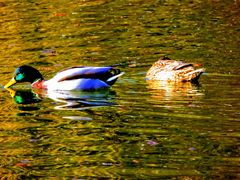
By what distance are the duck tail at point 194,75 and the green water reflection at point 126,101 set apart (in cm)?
18

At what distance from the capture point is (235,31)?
22.5 meters

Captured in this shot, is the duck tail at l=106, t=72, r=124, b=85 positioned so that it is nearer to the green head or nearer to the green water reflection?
the green water reflection

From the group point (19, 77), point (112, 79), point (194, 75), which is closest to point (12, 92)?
point (19, 77)

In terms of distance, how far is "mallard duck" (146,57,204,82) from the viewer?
17109 millimetres

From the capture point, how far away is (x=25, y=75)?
18.1m

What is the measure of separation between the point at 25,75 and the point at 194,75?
12.2 ft

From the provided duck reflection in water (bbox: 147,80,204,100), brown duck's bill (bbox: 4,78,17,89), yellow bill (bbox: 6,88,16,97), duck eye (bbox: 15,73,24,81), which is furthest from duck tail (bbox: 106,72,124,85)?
brown duck's bill (bbox: 4,78,17,89)

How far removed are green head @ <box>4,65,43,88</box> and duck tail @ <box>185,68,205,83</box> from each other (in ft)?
10.6

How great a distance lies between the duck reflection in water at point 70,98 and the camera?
15.3 meters

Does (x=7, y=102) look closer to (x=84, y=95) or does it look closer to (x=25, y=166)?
(x=84, y=95)

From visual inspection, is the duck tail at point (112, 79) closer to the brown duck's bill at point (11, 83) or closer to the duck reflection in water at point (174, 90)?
the duck reflection in water at point (174, 90)

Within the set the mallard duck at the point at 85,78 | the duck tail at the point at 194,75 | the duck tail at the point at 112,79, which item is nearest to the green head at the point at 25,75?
the mallard duck at the point at 85,78

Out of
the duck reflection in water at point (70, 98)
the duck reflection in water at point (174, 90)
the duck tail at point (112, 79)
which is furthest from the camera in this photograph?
the duck tail at point (112, 79)

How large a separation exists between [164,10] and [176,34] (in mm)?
4751
